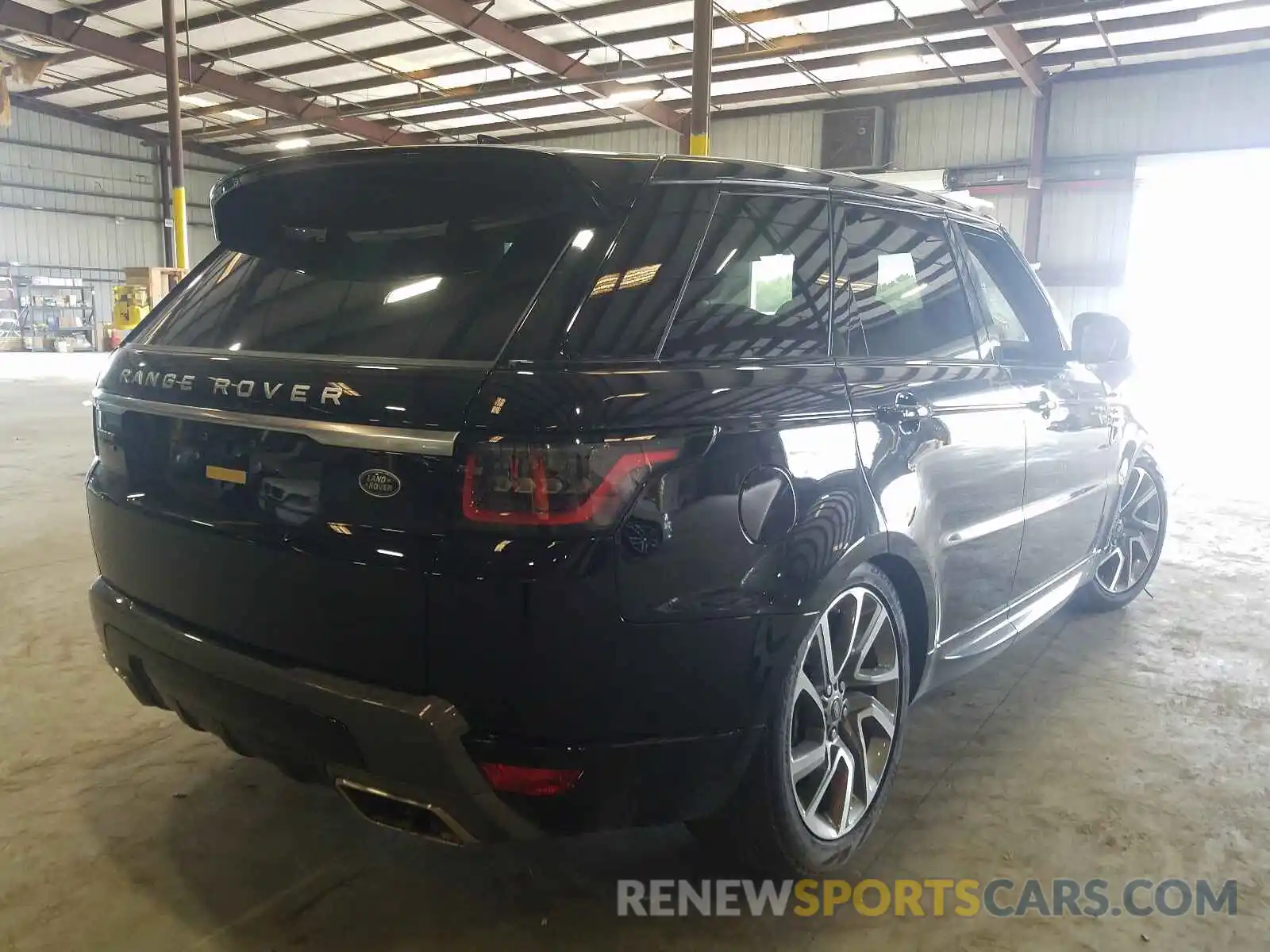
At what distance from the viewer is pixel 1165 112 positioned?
46.8 ft

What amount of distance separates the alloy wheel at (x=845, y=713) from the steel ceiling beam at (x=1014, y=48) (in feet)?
40.5

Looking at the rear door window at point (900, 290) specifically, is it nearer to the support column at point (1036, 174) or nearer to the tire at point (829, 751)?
the tire at point (829, 751)

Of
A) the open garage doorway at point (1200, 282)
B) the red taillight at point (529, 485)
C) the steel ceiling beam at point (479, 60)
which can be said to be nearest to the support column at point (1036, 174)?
the open garage doorway at point (1200, 282)

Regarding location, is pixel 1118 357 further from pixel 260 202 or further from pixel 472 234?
pixel 260 202

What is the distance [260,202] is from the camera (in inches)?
79.9

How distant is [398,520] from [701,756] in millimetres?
700

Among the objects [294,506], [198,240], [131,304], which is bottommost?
[294,506]

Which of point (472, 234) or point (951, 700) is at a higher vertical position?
point (472, 234)

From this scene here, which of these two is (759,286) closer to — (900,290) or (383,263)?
(900,290)

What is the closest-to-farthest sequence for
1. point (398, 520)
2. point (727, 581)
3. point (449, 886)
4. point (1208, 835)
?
point (398, 520), point (727, 581), point (449, 886), point (1208, 835)

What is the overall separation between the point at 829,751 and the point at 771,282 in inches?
41.2

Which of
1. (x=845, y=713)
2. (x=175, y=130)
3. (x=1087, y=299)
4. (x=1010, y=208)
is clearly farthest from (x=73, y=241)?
(x=845, y=713)

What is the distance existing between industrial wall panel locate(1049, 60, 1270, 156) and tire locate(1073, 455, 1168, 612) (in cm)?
1263

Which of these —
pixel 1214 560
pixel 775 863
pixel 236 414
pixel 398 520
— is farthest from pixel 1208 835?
pixel 1214 560
